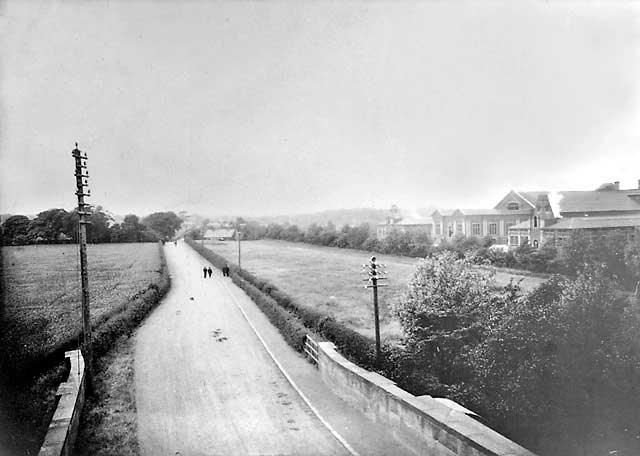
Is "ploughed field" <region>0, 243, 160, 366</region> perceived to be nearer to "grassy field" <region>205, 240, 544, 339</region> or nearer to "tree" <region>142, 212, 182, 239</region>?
"tree" <region>142, 212, 182, 239</region>

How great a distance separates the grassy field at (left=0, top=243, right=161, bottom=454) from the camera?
6.71 m

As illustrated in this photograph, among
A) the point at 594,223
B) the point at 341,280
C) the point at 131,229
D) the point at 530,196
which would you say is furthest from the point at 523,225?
the point at 341,280

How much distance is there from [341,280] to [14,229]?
1326 centimetres

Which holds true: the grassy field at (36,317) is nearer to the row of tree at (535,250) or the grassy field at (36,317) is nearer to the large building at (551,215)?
the row of tree at (535,250)

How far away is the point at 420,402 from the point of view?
671cm

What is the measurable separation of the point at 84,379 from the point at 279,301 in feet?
31.7

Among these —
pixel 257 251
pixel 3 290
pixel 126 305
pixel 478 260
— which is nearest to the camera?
pixel 3 290

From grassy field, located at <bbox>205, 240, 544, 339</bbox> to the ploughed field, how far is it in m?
6.97

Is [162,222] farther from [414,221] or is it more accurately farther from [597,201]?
[597,201]

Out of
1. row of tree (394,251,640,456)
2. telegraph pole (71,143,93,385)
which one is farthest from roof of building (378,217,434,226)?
telegraph pole (71,143,93,385)

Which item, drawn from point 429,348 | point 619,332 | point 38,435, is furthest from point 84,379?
point 619,332

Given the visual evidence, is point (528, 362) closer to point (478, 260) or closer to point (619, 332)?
point (619, 332)

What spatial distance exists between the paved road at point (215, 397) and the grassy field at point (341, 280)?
3.01 meters

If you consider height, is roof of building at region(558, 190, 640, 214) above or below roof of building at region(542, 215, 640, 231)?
above
